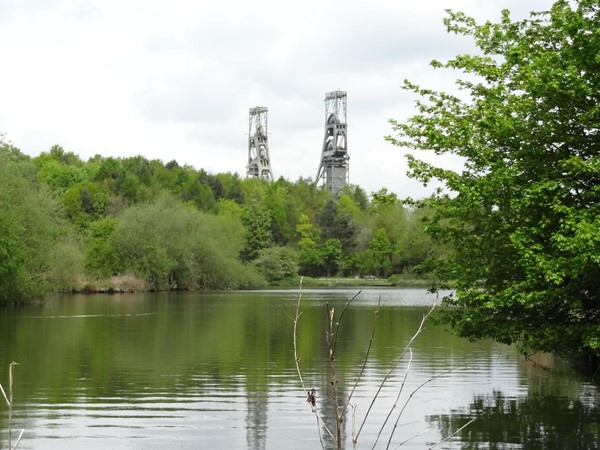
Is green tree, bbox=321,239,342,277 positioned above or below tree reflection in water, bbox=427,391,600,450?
above

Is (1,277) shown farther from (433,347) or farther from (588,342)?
(588,342)

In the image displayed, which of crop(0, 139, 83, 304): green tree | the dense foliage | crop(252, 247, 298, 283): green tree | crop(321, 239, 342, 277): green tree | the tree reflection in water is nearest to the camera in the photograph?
the tree reflection in water

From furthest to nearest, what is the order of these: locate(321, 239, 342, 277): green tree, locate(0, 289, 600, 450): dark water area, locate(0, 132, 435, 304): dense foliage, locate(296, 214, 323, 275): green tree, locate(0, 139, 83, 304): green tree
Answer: locate(321, 239, 342, 277): green tree
locate(296, 214, 323, 275): green tree
locate(0, 132, 435, 304): dense foliage
locate(0, 139, 83, 304): green tree
locate(0, 289, 600, 450): dark water area

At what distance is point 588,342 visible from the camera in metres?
16.7

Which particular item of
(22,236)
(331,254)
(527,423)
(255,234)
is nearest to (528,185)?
(527,423)

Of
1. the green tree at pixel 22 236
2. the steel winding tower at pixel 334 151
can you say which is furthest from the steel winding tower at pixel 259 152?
the green tree at pixel 22 236

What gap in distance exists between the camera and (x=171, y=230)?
8156 centimetres

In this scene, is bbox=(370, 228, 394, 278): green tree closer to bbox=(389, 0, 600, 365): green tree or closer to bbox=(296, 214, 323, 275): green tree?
bbox=(296, 214, 323, 275): green tree

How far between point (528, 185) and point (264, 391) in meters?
7.02

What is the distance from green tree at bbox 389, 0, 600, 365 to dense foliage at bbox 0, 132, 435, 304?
253 cm

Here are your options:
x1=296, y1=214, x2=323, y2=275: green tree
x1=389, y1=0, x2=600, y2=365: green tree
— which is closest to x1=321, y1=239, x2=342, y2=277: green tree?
x1=296, y1=214, x2=323, y2=275: green tree

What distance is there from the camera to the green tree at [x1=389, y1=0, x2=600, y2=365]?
54.6 feet

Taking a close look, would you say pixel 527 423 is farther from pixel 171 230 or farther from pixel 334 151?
pixel 334 151

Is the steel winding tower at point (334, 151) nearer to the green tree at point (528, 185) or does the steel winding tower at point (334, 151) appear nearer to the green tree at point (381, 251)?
the green tree at point (381, 251)
